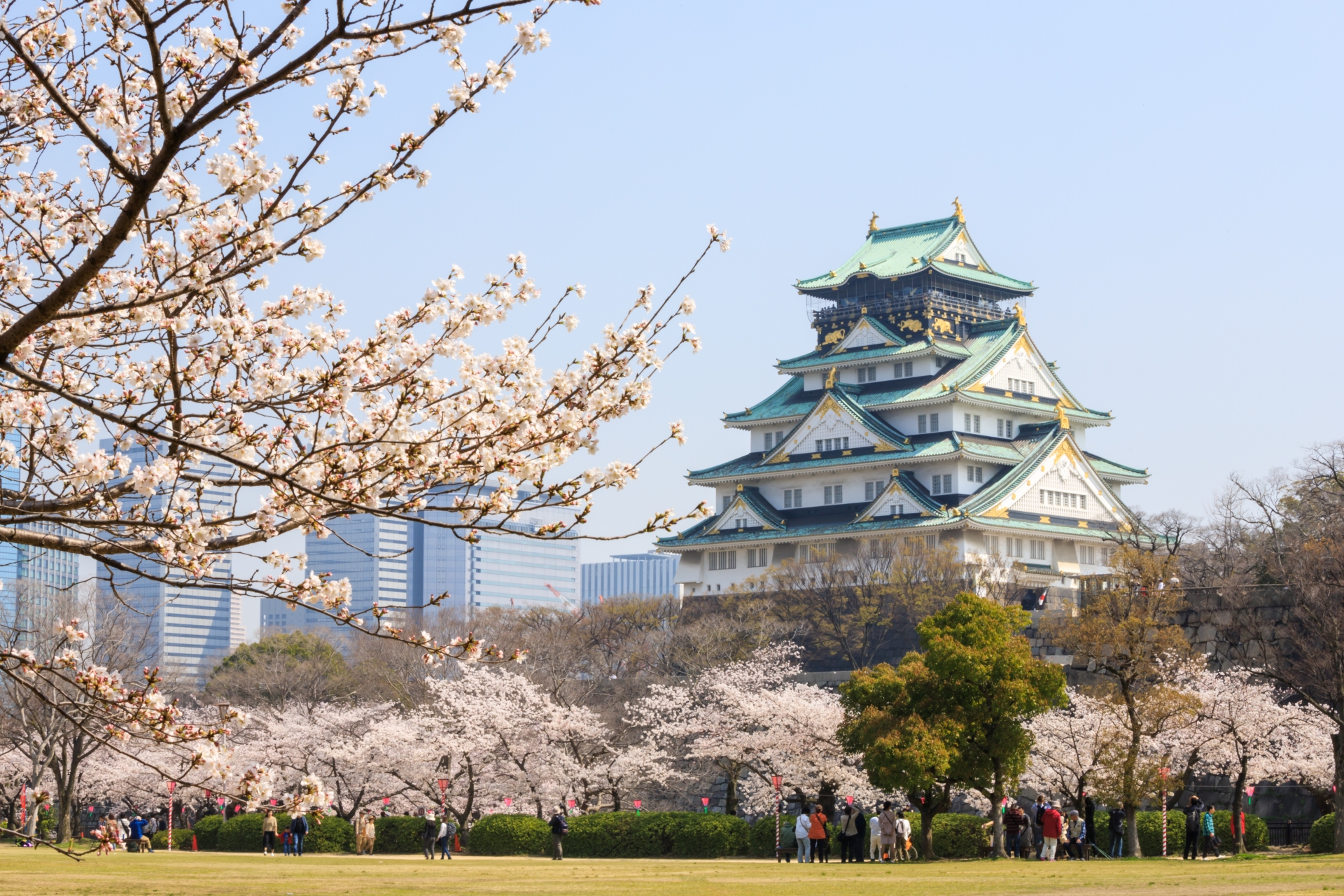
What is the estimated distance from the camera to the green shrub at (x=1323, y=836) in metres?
30.1

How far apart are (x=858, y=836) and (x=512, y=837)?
455 inches

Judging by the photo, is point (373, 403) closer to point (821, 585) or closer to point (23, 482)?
point (23, 482)

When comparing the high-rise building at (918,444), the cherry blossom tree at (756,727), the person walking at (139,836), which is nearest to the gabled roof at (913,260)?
the high-rise building at (918,444)

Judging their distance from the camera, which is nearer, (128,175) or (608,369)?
(128,175)

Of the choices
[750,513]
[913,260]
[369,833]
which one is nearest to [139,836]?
[369,833]

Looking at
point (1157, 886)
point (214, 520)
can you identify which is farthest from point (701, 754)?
point (214, 520)

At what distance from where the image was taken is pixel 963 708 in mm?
30203

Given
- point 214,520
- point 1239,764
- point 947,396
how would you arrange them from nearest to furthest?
point 214,520 < point 1239,764 < point 947,396

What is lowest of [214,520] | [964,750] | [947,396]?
[964,750]

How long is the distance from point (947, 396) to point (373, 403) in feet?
194

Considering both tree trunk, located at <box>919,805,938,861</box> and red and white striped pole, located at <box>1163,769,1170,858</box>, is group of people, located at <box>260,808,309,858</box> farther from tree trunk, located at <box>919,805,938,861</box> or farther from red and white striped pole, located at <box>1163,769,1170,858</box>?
red and white striped pole, located at <box>1163,769,1170,858</box>

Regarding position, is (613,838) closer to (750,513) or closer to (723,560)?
(750,513)

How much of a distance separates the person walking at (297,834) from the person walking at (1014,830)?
17292mm

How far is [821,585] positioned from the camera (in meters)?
59.4
